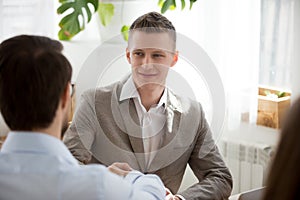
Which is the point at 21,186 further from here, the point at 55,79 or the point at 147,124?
the point at 147,124

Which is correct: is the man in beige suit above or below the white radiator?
above

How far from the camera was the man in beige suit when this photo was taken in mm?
2006

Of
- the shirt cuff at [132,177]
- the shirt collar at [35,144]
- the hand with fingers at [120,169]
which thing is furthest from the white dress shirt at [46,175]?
the hand with fingers at [120,169]

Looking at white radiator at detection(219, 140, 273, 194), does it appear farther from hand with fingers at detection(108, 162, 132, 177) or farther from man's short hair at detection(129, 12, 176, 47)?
hand with fingers at detection(108, 162, 132, 177)

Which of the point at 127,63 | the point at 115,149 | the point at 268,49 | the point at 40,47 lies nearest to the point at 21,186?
the point at 40,47

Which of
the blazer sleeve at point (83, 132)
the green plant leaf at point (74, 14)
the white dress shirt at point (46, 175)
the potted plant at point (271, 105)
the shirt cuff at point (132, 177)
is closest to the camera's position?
the white dress shirt at point (46, 175)

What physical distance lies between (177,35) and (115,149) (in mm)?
456

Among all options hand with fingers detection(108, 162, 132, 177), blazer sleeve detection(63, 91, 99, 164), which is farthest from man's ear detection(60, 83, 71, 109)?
blazer sleeve detection(63, 91, 99, 164)

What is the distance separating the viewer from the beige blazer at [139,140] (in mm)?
2002

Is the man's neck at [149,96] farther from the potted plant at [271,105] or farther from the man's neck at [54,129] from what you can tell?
the potted plant at [271,105]

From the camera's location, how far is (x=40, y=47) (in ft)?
3.90

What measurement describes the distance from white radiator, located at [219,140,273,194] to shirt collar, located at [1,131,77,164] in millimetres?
2033

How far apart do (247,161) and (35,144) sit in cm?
216

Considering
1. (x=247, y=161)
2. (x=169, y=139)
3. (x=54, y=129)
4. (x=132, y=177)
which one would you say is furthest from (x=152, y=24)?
(x=247, y=161)
